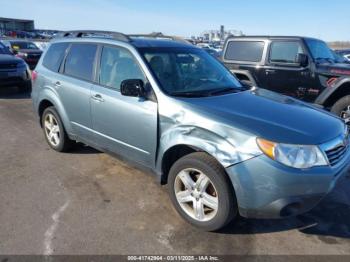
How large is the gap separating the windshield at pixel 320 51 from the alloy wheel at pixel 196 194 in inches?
203

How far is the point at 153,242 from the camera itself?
3154mm

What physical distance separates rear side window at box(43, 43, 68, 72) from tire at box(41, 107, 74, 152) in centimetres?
65

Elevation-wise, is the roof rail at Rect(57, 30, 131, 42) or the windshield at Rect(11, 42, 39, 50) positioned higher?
the roof rail at Rect(57, 30, 131, 42)

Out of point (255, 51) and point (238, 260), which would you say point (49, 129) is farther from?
point (255, 51)

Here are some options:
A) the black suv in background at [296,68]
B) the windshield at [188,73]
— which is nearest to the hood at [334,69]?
the black suv in background at [296,68]

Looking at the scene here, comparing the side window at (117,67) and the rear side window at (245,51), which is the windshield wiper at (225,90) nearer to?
the side window at (117,67)

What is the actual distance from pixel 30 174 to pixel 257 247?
121 inches

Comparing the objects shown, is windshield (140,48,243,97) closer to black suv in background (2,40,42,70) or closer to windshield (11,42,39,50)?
black suv in background (2,40,42,70)

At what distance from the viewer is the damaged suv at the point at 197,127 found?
2857mm

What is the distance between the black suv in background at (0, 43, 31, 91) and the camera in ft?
33.2

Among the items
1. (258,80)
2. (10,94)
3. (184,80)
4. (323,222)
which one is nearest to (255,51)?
(258,80)

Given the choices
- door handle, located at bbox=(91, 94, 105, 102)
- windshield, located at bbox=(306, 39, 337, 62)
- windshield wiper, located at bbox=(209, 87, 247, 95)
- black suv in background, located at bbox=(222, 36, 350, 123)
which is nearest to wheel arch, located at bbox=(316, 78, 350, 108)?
black suv in background, located at bbox=(222, 36, 350, 123)

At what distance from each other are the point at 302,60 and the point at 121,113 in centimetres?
463

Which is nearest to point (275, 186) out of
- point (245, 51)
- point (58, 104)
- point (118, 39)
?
point (118, 39)
